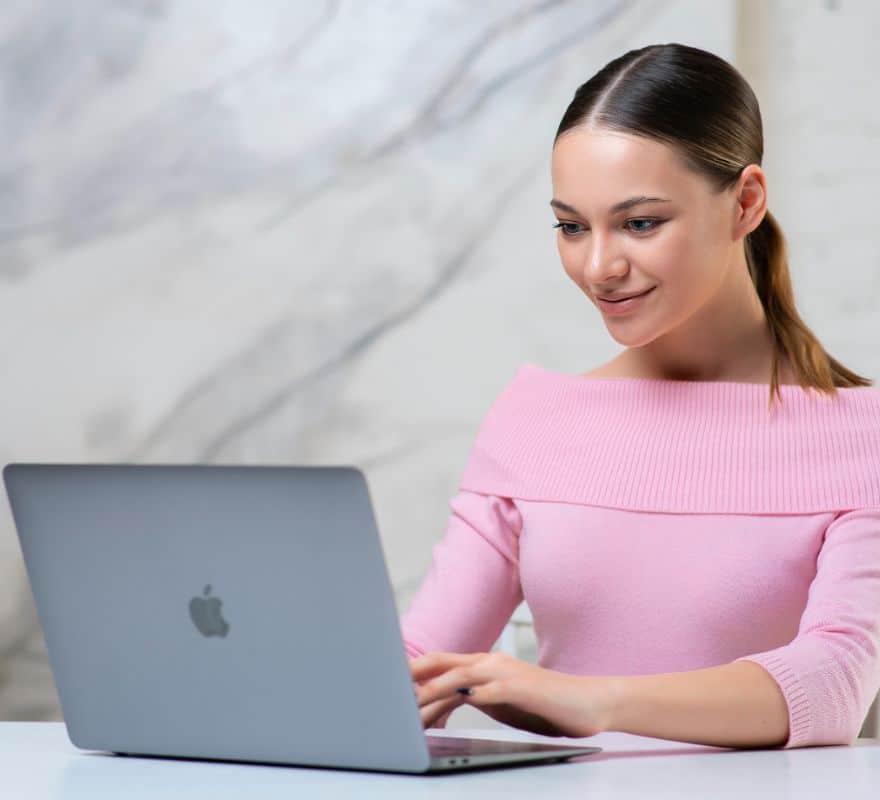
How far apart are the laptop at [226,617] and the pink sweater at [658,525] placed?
403mm

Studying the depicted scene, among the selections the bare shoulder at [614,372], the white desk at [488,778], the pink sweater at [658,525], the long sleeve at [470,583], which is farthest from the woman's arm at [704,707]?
the bare shoulder at [614,372]

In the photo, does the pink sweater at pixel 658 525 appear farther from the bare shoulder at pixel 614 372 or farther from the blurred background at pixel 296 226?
the blurred background at pixel 296 226

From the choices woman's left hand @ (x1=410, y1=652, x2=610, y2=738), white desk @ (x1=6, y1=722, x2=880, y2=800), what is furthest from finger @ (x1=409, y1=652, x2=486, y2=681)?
white desk @ (x1=6, y1=722, x2=880, y2=800)

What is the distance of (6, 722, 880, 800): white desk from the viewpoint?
0.91 m

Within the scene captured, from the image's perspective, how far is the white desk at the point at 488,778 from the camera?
914 mm

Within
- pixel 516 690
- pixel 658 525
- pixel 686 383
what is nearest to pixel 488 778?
pixel 516 690

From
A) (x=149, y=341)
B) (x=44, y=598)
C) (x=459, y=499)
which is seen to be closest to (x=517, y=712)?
(x=44, y=598)

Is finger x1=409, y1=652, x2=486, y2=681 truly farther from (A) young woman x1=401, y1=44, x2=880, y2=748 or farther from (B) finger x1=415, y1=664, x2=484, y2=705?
(A) young woman x1=401, y1=44, x2=880, y2=748

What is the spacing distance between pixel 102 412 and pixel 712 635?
144 centimetres

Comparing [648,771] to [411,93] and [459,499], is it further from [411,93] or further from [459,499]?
[411,93]

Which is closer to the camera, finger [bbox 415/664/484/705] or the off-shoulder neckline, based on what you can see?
finger [bbox 415/664/484/705]

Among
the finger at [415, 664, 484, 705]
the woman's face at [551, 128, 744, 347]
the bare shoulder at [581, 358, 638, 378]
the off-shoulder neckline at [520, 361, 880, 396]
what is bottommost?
the finger at [415, 664, 484, 705]

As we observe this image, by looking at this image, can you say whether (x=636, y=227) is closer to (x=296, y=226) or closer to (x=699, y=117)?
(x=699, y=117)

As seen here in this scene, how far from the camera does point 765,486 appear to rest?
146 cm
